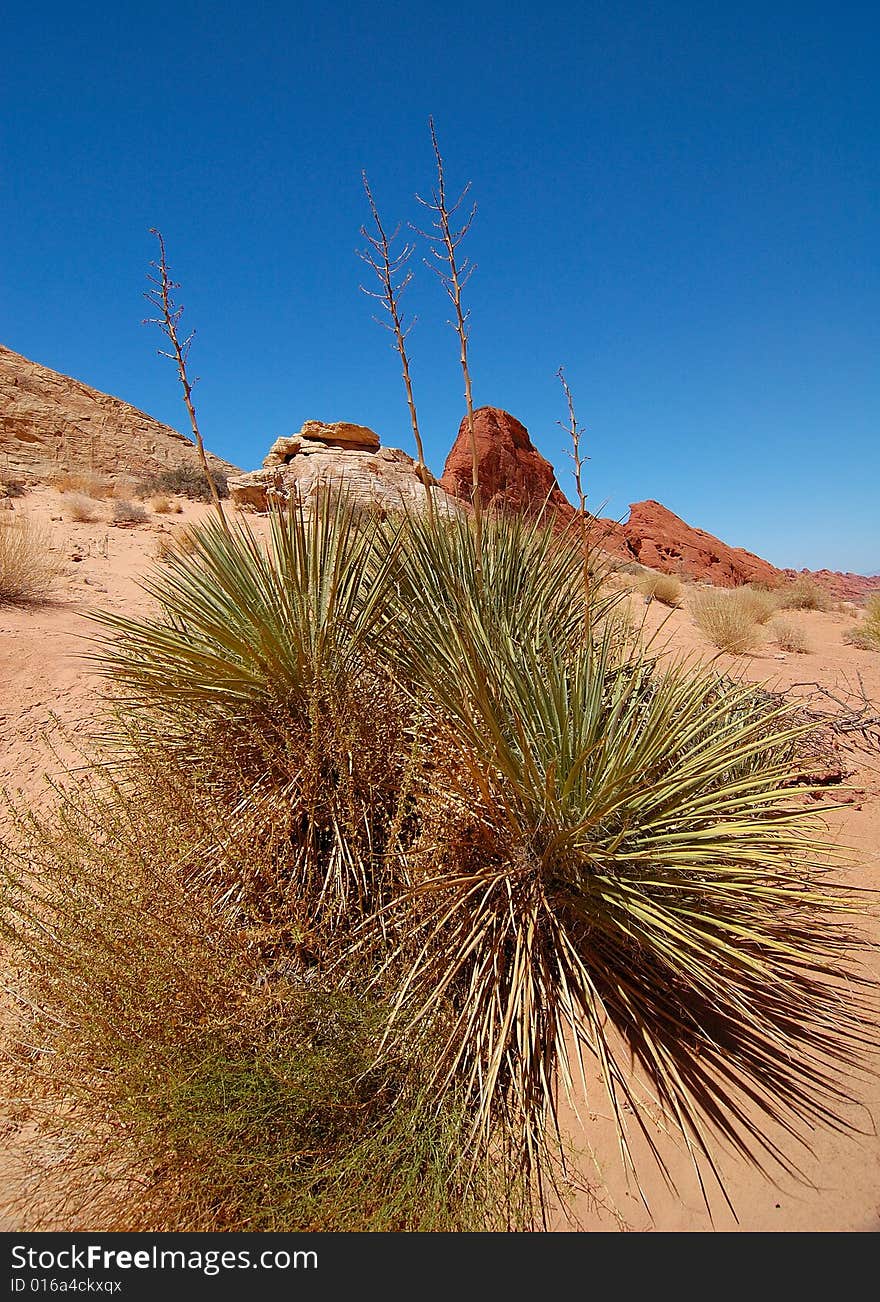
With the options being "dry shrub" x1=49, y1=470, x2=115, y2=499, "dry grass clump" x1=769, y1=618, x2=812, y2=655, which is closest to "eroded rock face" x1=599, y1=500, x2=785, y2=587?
"dry grass clump" x1=769, y1=618, x2=812, y2=655

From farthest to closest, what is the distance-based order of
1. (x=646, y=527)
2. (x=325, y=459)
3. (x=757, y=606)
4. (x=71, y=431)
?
(x=646, y=527) → (x=71, y=431) → (x=325, y=459) → (x=757, y=606)

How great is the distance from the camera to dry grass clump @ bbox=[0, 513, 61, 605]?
6.41m

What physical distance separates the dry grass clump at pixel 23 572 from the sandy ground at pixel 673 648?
0.19m

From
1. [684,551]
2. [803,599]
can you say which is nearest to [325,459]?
[803,599]

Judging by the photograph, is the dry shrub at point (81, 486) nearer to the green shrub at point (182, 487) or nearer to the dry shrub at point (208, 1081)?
the green shrub at point (182, 487)

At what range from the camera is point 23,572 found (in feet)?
21.7

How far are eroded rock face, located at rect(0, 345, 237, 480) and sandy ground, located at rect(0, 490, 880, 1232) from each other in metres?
10.7

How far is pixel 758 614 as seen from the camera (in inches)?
428

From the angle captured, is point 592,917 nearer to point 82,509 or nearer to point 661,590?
point 661,590

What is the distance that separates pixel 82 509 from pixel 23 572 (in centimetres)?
563

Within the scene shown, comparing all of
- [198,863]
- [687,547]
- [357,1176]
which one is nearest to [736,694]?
[357,1176]
